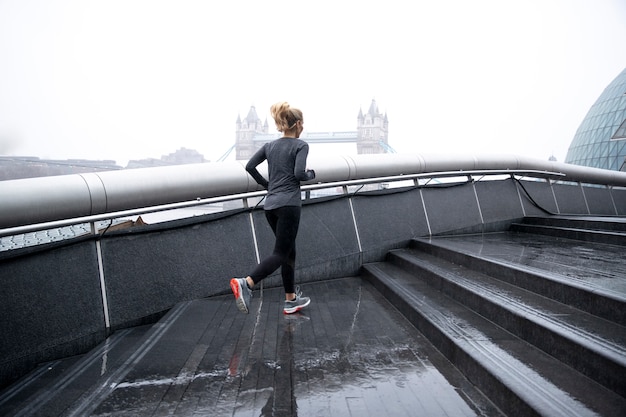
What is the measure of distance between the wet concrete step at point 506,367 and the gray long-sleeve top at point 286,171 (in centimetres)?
138

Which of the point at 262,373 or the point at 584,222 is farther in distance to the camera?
the point at 584,222

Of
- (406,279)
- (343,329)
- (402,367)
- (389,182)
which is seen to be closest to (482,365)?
(402,367)

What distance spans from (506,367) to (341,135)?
109405mm

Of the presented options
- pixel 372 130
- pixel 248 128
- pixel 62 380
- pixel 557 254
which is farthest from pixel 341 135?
pixel 62 380

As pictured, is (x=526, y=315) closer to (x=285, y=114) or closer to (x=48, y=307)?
(x=285, y=114)

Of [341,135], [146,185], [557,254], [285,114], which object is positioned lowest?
[557,254]

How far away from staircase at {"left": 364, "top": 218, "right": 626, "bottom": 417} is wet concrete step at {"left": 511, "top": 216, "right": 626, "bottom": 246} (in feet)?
0.40

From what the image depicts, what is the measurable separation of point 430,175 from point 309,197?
2.08 m

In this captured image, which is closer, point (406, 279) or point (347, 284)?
point (406, 279)

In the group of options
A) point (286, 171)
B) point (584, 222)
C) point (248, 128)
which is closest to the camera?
point (286, 171)

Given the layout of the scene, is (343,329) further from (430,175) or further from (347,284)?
(430,175)

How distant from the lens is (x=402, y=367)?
9.77 feet

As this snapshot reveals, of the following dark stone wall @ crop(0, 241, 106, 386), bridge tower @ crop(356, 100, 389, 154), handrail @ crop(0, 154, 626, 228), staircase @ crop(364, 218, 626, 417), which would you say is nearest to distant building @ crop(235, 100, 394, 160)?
bridge tower @ crop(356, 100, 389, 154)

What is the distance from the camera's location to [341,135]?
110 m
